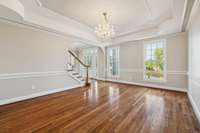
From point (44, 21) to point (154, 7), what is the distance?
3.77 metres

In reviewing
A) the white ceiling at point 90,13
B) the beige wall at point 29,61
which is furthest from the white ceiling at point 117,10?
the beige wall at point 29,61

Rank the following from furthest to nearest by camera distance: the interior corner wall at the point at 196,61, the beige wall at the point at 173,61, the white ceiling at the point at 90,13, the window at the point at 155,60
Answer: the window at the point at 155,60 < the beige wall at the point at 173,61 < the white ceiling at the point at 90,13 < the interior corner wall at the point at 196,61

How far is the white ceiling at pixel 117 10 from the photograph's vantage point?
9.58 feet

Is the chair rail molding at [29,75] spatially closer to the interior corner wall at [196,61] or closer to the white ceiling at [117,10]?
the white ceiling at [117,10]

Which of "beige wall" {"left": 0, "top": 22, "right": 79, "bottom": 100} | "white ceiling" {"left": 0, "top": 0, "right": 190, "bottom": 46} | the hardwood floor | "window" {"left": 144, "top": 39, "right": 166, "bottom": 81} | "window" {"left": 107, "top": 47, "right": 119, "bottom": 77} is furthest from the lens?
"window" {"left": 107, "top": 47, "right": 119, "bottom": 77}

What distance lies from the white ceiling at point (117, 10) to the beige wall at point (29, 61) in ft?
4.48

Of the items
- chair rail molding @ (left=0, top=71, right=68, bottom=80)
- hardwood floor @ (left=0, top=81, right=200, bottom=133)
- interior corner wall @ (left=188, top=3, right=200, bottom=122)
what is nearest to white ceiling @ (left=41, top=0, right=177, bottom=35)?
interior corner wall @ (left=188, top=3, right=200, bottom=122)

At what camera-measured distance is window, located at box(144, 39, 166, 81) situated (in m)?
5.03

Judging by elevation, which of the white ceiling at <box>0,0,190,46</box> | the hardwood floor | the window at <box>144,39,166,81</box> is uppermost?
the white ceiling at <box>0,0,190,46</box>

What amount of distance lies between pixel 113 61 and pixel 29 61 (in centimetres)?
504

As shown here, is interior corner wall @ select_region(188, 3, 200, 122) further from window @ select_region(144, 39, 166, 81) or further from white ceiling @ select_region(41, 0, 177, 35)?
window @ select_region(144, 39, 166, 81)

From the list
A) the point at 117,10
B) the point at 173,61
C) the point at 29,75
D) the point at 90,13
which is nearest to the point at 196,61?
the point at 173,61

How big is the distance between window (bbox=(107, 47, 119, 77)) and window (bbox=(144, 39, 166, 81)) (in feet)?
6.30

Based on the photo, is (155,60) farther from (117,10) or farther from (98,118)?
(98,118)
